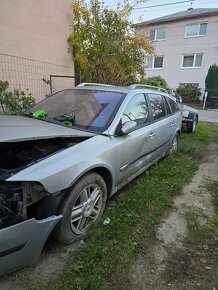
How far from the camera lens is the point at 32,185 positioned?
1972 mm

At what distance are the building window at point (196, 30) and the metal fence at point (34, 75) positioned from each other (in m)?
17.2

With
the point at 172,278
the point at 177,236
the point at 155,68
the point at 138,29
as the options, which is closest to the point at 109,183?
the point at 177,236

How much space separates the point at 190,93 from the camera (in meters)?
21.4

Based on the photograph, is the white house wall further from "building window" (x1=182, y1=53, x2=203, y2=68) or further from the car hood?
the car hood

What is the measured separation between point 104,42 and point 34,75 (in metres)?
2.84

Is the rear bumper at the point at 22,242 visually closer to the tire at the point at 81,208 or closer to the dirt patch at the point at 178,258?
the tire at the point at 81,208

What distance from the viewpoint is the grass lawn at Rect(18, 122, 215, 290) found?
2.04 metres

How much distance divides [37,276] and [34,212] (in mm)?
552

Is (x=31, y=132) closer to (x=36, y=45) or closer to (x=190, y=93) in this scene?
(x=36, y=45)

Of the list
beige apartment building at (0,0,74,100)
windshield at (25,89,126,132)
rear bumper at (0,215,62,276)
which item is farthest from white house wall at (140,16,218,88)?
rear bumper at (0,215,62,276)

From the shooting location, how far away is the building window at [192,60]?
869 inches

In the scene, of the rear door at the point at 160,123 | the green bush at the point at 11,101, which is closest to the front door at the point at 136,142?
the rear door at the point at 160,123

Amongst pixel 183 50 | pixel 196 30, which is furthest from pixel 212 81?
pixel 196 30

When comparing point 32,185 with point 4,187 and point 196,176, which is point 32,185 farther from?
point 196,176
